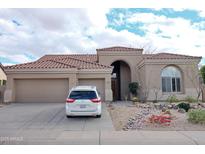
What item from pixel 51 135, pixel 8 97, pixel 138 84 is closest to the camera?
pixel 51 135

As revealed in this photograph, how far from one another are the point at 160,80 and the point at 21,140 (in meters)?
16.1

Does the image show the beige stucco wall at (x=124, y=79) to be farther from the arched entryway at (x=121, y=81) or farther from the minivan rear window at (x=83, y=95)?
the minivan rear window at (x=83, y=95)

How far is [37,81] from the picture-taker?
18703 millimetres

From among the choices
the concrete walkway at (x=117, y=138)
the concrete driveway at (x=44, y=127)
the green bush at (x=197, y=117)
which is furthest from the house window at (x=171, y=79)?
the concrete walkway at (x=117, y=138)

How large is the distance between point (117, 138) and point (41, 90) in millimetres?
12833

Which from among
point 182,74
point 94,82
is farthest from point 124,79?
point 182,74

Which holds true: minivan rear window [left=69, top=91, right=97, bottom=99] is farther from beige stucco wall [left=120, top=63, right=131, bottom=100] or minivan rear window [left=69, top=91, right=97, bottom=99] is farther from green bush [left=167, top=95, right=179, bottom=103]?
beige stucco wall [left=120, top=63, right=131, bottom=100]

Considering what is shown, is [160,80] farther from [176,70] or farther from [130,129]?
[130,129]

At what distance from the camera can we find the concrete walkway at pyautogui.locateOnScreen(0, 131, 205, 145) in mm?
6953

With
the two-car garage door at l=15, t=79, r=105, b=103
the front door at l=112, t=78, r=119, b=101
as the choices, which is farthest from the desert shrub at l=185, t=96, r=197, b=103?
the two-car garage door at l=15, t=79, r=105, b=103

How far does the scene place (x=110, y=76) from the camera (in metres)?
19.1

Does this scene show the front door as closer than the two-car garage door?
No

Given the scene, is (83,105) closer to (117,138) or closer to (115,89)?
(117,138)
